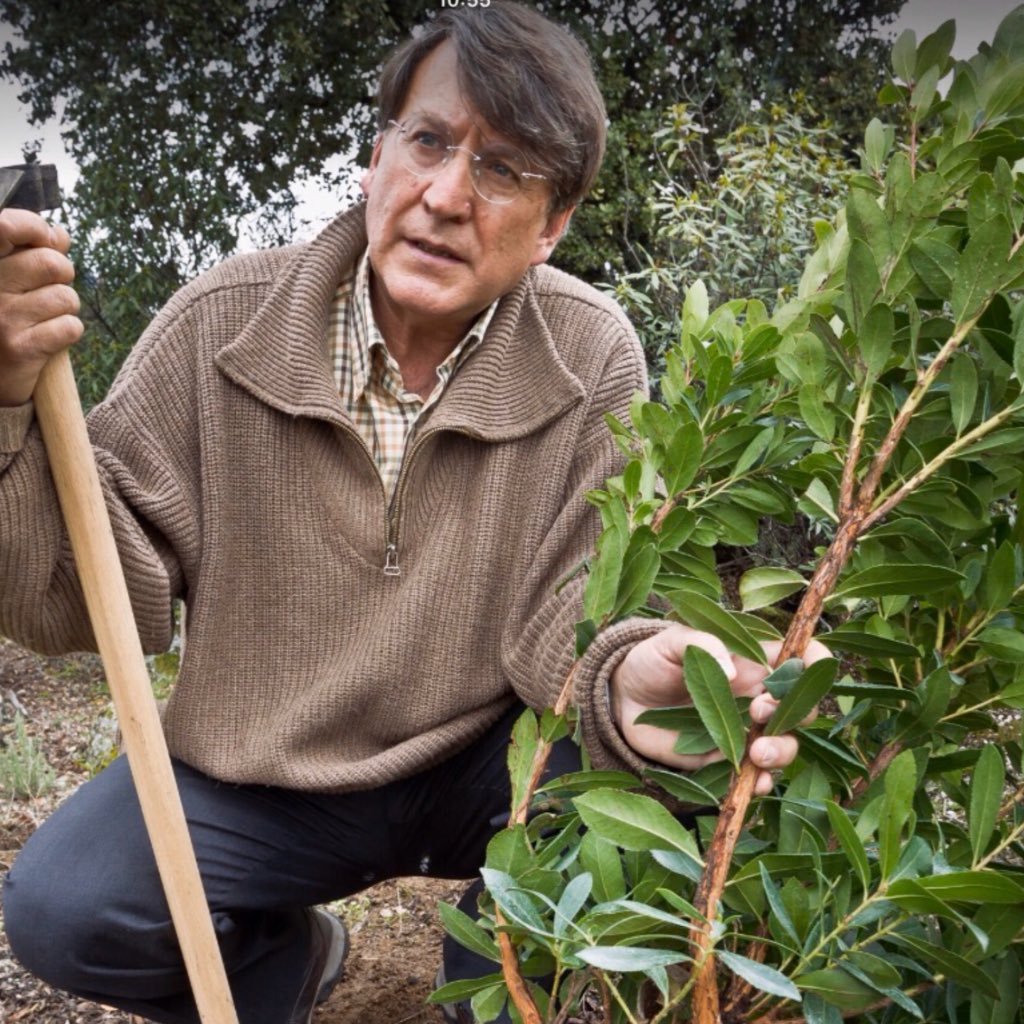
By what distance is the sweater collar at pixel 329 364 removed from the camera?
1.94 metres

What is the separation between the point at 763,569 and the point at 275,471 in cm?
112

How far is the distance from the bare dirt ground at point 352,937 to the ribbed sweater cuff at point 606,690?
1233 millimetres

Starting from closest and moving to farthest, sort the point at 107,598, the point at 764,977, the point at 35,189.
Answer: the point at 764,977
the point at 35,189
the point at 107,598

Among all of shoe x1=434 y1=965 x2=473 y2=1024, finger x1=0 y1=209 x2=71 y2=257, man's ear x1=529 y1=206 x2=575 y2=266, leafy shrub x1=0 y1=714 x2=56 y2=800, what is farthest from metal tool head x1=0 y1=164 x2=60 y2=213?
→ leafy shrub x1=0 y1=714 x2=56 y2=800

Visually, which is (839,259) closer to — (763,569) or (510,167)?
(763,569)

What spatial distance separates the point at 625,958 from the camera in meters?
0.77

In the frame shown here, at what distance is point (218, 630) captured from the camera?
2021 mm

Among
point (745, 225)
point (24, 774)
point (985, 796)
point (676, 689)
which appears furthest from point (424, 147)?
point (745, 225)

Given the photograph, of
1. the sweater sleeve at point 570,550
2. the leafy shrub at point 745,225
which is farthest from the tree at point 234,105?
the sweater sleeve at point 570,550

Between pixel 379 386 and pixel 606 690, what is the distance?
2.92ft

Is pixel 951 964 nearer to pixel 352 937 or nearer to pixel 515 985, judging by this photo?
pixel 515 985

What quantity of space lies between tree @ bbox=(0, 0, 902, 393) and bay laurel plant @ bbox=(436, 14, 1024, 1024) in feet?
12.5

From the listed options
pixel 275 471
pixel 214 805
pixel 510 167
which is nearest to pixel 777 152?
pixel 510 167

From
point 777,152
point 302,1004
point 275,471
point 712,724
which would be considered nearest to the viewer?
point 712,724
